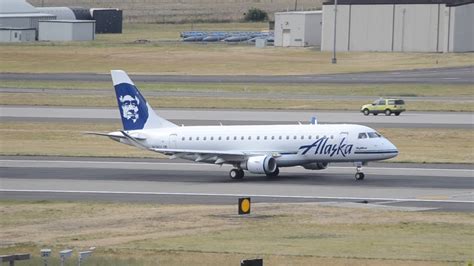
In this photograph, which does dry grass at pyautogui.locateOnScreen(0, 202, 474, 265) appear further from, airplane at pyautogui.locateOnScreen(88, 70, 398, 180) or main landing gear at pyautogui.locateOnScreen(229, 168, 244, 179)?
main landing gear at pyautogui.locateOnScreen(229, 168, 244, 179)

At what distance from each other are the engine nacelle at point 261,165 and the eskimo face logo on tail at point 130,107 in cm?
764

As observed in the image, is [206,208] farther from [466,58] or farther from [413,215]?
[466,58]

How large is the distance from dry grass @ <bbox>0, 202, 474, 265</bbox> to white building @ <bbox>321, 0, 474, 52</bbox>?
10373 cm

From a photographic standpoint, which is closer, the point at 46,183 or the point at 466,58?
the point at 46,183

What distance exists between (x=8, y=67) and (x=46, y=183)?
282 ft

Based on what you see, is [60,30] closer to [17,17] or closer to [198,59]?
[17,17]

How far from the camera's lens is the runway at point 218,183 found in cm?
5203

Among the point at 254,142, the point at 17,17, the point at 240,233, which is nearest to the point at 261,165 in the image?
the point at 254,142

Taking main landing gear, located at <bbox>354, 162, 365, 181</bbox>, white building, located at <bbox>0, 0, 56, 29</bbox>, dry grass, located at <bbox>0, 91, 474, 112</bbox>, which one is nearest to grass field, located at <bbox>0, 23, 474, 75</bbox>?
white building, located at <bbox>0, 0, 56, 29</bbox>

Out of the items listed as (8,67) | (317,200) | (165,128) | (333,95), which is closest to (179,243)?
(317,200)

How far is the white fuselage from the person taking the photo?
5897 centimetres

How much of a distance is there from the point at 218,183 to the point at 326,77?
69.5 metres

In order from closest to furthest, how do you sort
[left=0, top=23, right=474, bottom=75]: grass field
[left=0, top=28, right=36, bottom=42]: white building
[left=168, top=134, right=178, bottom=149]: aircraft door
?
1. [left=168, top=134, right=178, bottom=149]: aircraft door
2. [left=0, top=23, right=474, bottom=75]: grass field
3. [left=0, top=28, right=36, bottom=42]: white building

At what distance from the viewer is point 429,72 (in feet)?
428
